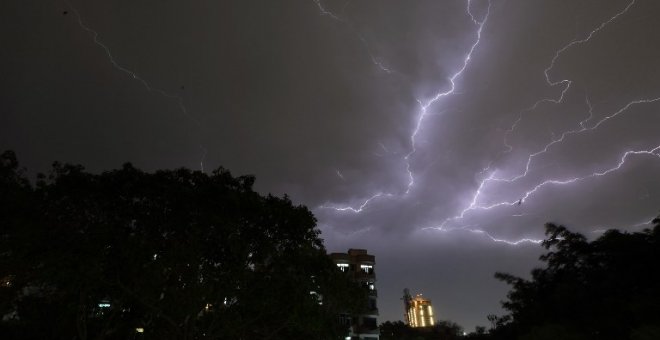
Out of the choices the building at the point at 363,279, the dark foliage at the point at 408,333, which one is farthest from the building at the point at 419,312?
the building at the point at 363,279

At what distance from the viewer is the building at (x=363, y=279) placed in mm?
33312

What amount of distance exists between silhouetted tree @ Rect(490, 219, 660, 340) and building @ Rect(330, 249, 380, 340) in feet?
60.5

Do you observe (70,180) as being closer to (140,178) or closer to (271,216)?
(140,178)

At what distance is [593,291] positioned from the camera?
11.6m

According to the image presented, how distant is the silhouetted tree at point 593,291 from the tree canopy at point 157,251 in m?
6.88

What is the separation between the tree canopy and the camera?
10.3m

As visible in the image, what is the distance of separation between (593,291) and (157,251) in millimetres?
11433

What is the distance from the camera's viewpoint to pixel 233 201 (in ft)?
36.4

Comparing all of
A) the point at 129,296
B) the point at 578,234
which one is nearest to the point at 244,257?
the point at 129,296

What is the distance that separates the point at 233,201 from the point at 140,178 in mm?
2523

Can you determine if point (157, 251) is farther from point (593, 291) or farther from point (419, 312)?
point (419, 312)

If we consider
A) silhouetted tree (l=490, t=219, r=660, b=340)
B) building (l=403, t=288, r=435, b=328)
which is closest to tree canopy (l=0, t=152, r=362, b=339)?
silhouetted tree (l=490, t=219, r=660, b=340)

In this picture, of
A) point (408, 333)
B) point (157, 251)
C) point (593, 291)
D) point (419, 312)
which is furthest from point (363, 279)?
point (419, 312)

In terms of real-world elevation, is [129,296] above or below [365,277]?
below
